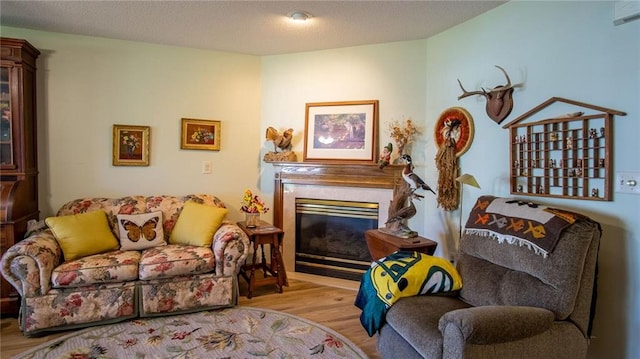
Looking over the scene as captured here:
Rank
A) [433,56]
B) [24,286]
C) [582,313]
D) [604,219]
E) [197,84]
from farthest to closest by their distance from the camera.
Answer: [197,84], [433,56], [24,286], [604,219], [582,313]

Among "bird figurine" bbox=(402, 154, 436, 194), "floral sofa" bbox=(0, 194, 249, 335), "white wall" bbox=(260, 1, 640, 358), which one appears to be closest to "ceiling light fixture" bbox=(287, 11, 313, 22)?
"white wall" bbox=(260, 1, 640, 358)

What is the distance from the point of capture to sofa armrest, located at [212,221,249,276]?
2725mm

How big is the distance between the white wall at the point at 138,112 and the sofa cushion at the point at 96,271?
0.99 m

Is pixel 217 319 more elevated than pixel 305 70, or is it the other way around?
pixel 305 70

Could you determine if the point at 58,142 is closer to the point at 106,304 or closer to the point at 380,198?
the point at 106,304

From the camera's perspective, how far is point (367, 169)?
10.7 ft

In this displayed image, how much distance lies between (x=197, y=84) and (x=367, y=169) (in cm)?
193

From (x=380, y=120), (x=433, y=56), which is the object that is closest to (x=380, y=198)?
(x=380, y=120)

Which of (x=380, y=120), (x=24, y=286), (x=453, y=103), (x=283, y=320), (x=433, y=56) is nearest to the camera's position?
(x=24, y=286)

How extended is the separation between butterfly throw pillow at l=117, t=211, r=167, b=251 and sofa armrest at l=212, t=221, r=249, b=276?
570 mm

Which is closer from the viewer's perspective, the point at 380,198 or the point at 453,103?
the point at 453,103

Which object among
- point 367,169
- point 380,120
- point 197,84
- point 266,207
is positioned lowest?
point 266,207

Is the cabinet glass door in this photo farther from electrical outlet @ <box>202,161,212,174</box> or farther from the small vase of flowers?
the small vase of flowers

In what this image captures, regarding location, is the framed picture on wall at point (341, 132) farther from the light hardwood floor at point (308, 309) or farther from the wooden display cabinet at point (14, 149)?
the wooden display cabinet at point (14, 149)
